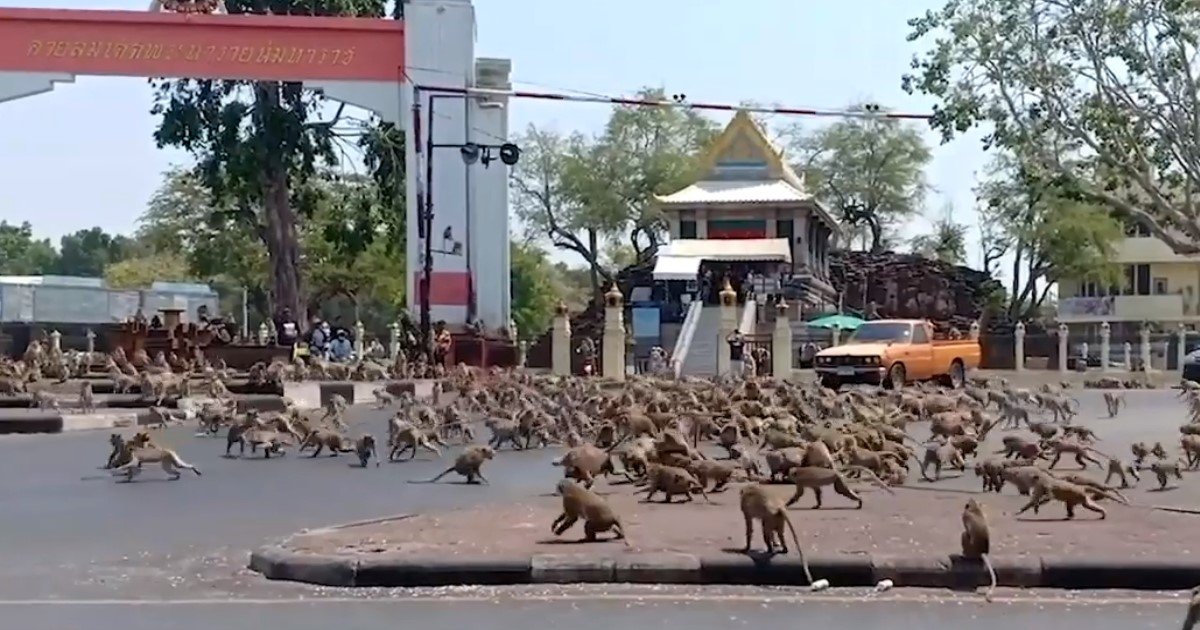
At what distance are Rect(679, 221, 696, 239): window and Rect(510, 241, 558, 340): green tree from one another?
1894 cm

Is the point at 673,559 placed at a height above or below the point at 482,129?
below

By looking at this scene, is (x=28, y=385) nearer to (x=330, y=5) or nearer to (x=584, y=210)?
(x=330, y=5)

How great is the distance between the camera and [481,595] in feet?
31.7

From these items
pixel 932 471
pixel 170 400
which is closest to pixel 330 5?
pixel 170 400

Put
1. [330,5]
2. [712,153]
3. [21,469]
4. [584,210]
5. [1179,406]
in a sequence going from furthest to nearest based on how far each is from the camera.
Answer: [584,210] < [712,153] < [330,5] < [1179,406] < [21,469]

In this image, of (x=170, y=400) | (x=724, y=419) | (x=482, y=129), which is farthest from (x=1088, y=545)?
(x=482, y=129)

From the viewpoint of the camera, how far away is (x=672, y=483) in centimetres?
1334

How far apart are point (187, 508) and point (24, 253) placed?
10843 centimetres

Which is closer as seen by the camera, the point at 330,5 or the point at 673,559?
the point at 673,559

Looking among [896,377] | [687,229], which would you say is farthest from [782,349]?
[687,229]

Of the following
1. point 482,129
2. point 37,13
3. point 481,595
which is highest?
point 37,13

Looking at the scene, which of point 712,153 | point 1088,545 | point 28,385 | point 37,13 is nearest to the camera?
point 1088,545

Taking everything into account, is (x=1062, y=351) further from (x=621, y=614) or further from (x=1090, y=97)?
(x=621, y=614)

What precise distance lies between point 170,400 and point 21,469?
354 inches
